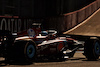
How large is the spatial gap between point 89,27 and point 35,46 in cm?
1497

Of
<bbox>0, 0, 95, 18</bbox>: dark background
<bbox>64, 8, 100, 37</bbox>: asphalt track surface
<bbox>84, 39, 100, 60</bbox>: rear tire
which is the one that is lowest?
<bbox>84, 39, 100, 60</bbox>: rear tire

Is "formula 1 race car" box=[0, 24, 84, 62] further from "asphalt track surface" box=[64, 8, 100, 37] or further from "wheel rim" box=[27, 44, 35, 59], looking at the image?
"asphalt track surface" box=[64, 8, 100, 37]

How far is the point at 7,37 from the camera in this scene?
32.3ft

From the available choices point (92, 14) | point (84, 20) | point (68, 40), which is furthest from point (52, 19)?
point (68, 40)

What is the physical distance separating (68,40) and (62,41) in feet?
2.12

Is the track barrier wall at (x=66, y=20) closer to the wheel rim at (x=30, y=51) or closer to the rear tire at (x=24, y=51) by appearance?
the wheel rim at (x=30, y=51)

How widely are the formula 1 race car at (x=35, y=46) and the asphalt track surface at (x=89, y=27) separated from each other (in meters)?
9.90

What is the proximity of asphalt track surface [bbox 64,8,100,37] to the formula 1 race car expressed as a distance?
990 cm

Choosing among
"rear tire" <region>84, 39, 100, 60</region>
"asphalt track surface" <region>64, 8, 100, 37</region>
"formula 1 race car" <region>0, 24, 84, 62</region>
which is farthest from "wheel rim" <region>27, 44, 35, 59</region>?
"asphalt track surface" <region>64, 8, 100, 37</region>

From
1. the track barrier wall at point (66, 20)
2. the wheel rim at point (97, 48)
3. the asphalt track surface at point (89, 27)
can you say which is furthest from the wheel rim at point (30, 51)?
the track barrier wall at point (66, 20)

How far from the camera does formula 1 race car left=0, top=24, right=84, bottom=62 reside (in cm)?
946

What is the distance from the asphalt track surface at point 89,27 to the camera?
2176 centimetres

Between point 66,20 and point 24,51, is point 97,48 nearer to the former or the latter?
point 24,51

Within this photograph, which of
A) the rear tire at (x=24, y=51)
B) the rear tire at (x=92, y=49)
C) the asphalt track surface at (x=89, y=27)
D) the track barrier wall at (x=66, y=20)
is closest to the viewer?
the rear tire at (x=24, y=51)
